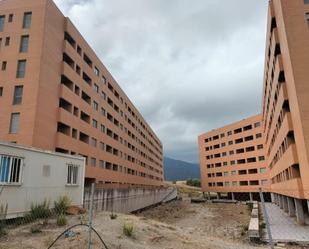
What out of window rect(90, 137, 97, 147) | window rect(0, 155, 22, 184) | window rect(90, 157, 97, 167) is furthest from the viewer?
window rect(90, 137, 97, 147)

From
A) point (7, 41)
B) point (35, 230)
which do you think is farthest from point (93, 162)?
point (35, 230)

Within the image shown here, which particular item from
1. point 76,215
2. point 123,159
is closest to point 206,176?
point 123,159

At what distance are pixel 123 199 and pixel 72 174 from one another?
1724 centimetres

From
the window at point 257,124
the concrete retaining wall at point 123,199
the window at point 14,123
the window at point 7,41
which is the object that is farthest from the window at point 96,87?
the window at point 257,124

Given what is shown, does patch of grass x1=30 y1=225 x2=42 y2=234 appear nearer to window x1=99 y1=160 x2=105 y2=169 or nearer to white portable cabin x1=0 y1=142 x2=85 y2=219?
white portable cabin x1=0 y1=142 x2=85 y2=219

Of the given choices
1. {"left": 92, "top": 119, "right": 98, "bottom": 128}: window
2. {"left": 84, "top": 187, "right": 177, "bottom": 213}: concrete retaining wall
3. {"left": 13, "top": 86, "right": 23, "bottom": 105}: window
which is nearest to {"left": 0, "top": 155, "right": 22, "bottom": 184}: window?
{"left": 84, "top": 187, "right": 177, "bottom": 213}: concrete retaining wall

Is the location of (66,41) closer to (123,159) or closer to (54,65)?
(54,65)

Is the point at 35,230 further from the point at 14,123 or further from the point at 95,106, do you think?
the point at 95,106

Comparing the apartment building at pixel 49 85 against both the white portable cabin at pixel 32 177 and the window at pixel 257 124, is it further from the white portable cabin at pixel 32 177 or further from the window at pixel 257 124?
the window at pixel 257 124

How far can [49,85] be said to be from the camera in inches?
1188

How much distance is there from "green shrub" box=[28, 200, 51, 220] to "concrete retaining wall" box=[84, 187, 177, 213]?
27.6 ft

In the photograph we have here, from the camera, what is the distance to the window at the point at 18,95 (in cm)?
2862

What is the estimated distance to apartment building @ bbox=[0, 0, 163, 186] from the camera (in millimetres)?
28094

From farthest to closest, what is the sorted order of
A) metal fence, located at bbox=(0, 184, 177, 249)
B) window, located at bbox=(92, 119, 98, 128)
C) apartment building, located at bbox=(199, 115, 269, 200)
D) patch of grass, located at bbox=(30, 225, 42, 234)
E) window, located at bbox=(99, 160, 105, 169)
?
apartment building, located at bbox=(199, 115, 269, 200) → window, located at bbox=(99, 160, 105, 169) → window, located at bbox=(92, 119, 98, 128) → patch of grass, located at bbox=(30, 225, 42, 234) → metal fence, located at bbox=(0, 184, 177, 249)
